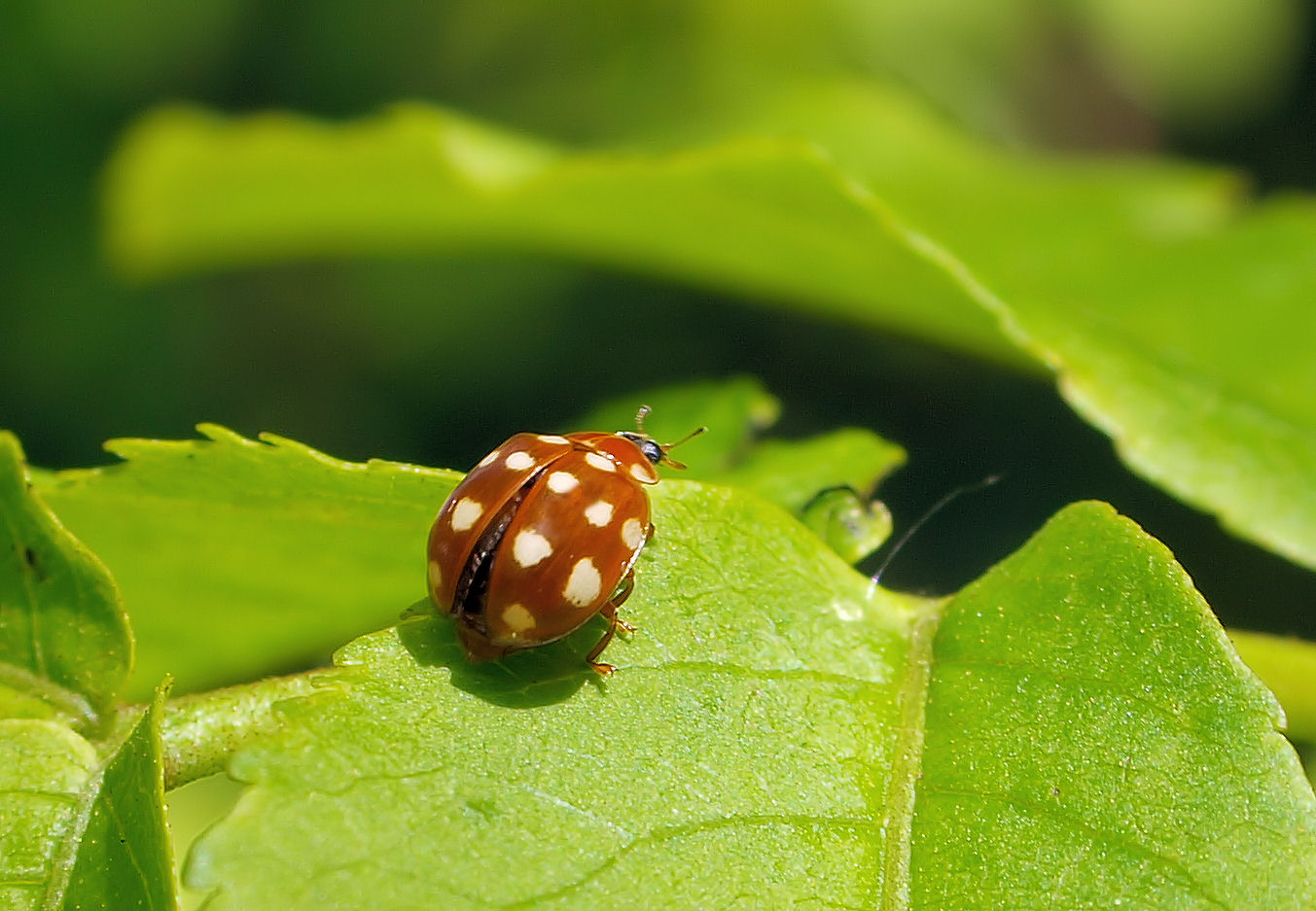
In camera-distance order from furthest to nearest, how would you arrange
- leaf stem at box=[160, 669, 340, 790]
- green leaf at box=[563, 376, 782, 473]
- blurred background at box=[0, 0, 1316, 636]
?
blurred background at box=[0, 0, 1316, 636]
green leaf at box=[563, 376, 782, 473]
leaf stem at box=[160, 669, 340, 790]

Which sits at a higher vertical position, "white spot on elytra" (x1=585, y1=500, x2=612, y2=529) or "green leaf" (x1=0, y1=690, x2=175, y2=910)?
"white spot on elytra" (x1=585, y1=500, x2=612, y2=529)

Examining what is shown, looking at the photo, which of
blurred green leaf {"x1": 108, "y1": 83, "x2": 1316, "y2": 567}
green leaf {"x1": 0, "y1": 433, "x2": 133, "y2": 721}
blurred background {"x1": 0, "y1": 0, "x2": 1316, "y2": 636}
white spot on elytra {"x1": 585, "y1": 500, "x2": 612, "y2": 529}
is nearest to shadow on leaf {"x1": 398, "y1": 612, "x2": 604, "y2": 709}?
white spot on elytra {"x1": 585, "y1": 500, "x2": 612, "y2": 529}

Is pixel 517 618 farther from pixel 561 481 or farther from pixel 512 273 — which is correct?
pixel 512 273

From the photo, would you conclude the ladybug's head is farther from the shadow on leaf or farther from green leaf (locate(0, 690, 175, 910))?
green leaf (locate(0, 690, 175, 910))

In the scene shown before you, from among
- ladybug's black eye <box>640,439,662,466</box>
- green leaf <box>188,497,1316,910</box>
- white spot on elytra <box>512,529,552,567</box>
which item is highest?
white spot on elytra <box>512,529,552,567</box>

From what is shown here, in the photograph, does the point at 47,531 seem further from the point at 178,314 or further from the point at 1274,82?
the point at 1274,82

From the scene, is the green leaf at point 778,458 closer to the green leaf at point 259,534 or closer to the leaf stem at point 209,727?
the green leaf at point 259,534

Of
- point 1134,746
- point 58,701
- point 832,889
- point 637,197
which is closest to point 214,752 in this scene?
point 58,701

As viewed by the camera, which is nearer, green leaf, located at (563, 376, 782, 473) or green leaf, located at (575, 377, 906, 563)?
green leaf, located at (575, 377, 906, 563)
